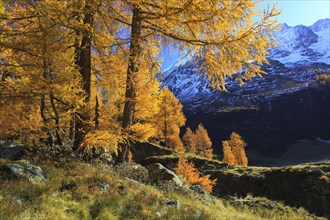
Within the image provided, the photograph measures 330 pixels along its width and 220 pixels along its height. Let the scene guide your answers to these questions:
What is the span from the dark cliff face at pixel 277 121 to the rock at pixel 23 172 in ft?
389

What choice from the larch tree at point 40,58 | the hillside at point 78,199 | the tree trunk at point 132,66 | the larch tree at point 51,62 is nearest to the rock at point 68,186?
the hillside at point 78,199

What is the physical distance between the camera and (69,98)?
6637mm

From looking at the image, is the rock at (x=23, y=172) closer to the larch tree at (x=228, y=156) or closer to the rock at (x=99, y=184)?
the rock at (x=99, y=184)

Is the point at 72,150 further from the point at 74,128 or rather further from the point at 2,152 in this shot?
the point at 2,152

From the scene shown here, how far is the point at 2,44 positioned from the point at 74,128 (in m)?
3.55

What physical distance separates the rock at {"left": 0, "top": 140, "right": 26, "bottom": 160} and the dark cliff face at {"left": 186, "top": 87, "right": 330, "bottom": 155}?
115752mm

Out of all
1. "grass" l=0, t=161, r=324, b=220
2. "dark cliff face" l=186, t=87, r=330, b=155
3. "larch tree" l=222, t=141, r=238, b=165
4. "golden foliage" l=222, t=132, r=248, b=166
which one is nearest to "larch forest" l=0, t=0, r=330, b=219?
"grass" l=0, t=161, r=324, b=220

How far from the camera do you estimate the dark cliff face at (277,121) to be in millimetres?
125938

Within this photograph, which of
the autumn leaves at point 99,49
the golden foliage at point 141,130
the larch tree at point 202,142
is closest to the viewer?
the autumn leaves at point 99,49

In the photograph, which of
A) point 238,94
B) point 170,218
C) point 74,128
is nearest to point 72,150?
point 74,128

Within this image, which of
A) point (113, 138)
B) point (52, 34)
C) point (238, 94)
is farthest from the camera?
point (238, 94)

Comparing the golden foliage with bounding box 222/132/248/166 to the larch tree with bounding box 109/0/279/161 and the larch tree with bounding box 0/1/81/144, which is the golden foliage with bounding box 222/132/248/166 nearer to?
the larch tree with bounding box 109/0/279/161

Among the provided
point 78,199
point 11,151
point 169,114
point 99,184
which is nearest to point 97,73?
point 99,184

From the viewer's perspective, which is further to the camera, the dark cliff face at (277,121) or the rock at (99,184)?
the dark cliff face at (277,121)
